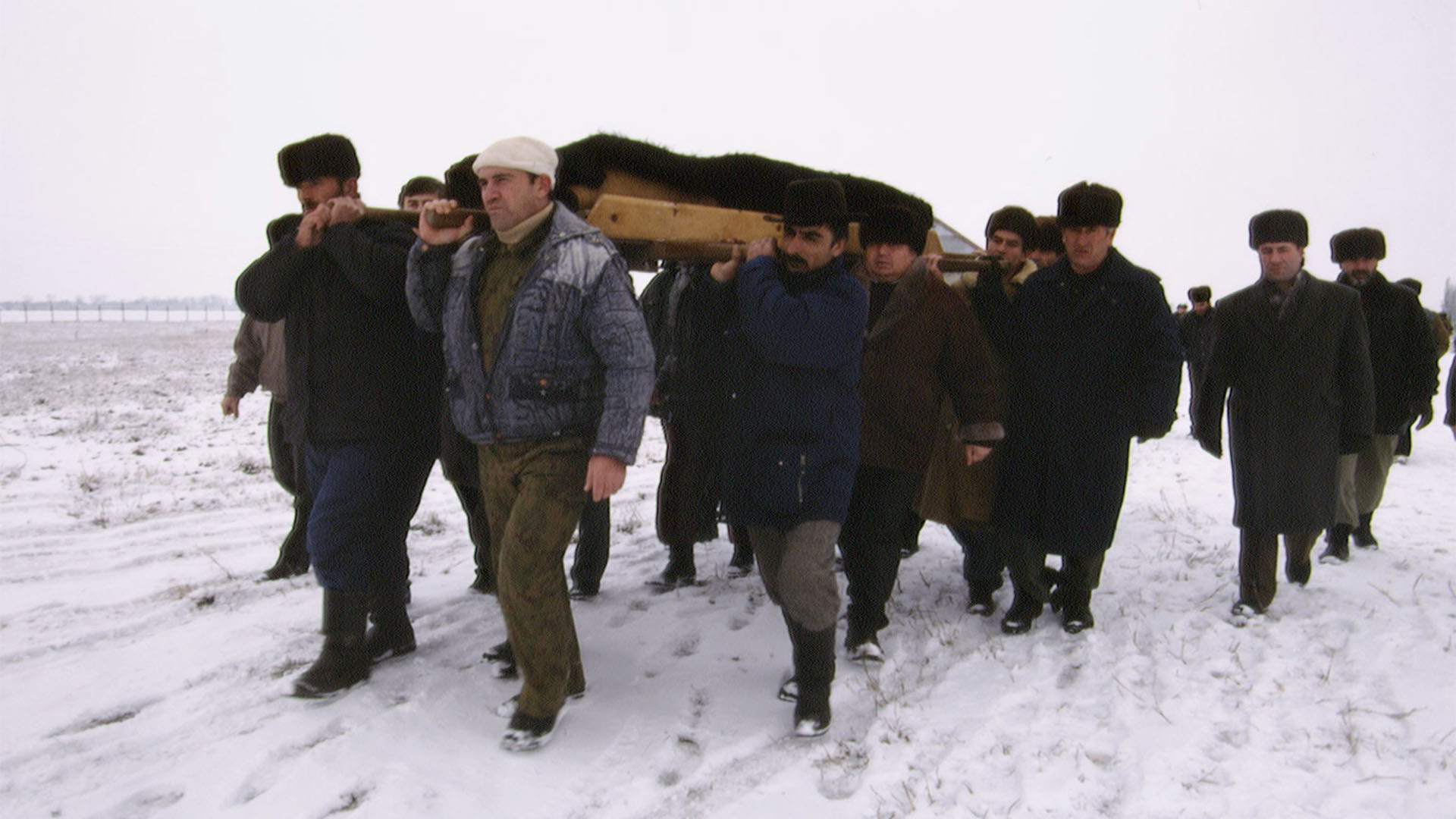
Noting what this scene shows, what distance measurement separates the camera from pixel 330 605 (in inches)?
143

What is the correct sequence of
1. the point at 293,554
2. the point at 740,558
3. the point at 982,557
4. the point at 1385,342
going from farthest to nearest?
the point at 1385,342, the point at 740,558, the point at 293,554, the point at 982,557

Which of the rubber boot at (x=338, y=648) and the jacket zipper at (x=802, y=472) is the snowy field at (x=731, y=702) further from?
the jacket zipper at (x=802, y=472)

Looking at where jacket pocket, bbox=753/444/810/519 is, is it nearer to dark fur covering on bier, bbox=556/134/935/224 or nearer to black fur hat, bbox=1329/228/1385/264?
dark fur covering on bier, bbox=556/134/935/224

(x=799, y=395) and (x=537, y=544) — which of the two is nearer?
(x=537, y=544)

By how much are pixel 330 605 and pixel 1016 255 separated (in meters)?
3.84

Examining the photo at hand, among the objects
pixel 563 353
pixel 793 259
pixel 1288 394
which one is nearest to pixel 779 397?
pixel 793 259

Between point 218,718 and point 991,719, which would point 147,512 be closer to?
point 218,718

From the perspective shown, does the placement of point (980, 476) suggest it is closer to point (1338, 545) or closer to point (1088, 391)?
point (1088, 391)

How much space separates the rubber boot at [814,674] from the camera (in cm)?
335

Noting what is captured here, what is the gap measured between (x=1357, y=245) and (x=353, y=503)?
609 centimetres

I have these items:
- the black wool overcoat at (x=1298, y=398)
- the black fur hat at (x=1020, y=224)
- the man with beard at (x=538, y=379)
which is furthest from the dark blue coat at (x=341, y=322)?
the black wool overcoat at (x=1298, y=398)

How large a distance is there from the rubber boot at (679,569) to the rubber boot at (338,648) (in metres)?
1.82

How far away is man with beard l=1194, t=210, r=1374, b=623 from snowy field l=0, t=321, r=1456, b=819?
1.54ft

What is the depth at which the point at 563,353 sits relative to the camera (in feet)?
10.3
